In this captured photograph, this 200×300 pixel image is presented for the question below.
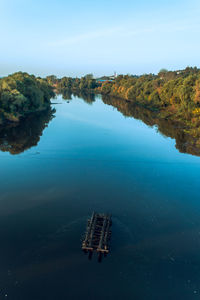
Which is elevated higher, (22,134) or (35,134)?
(22,134)

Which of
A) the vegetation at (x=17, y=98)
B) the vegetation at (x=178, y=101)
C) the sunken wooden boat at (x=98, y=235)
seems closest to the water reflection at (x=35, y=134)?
the vegetation at (x=178, y=101)

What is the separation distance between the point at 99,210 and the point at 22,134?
44565 mm

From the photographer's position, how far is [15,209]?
87.1 feet

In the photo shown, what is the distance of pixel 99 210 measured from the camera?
87.6ft

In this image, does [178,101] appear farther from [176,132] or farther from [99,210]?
[99,210]

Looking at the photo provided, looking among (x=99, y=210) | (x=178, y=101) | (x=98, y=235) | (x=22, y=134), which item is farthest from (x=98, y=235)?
(x=178, y=101)

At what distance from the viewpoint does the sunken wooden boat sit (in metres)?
20.7

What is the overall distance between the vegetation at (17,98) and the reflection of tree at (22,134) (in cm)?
447

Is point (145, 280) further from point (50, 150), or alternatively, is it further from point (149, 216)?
point (50, 150)

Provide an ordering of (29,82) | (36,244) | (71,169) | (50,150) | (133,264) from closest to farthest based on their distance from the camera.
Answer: (133,264), (36,244), (71,169), (50,150), (29,82)

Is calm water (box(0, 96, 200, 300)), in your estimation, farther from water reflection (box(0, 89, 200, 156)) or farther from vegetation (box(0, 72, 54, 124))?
vegetation (box(0, 72, 54, 124))

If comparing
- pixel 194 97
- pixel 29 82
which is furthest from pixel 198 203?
pixel 29 82

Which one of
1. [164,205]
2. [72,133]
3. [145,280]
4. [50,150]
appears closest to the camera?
[145,280]

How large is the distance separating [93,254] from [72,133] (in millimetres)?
48437
